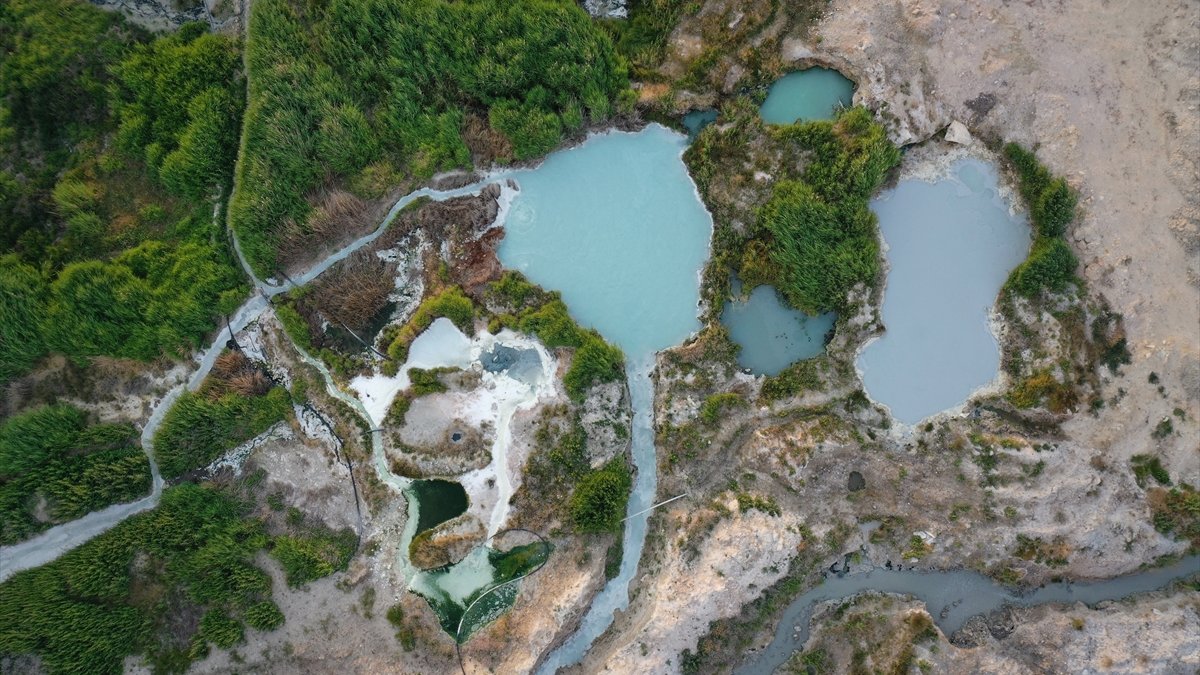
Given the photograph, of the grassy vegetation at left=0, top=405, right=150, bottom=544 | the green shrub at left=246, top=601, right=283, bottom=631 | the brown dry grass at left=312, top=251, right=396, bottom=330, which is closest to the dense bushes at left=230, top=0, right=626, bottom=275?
the brown dry grass at left=312, top=251, right=396, bottom=330

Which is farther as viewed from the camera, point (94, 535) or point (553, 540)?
point (553, 540)

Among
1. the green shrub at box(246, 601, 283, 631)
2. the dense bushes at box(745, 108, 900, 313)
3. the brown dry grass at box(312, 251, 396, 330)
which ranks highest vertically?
the dense bushes at box(745, 108, 900, 313)

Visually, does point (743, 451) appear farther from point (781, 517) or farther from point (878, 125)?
point (878, 125)

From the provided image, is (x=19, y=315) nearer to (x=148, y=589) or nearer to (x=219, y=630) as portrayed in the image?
(x=148, y=589)

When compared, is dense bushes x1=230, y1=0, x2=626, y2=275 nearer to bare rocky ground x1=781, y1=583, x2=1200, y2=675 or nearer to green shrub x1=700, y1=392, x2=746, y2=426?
green shrub x1=700, y1=392, x2=746, y2=426

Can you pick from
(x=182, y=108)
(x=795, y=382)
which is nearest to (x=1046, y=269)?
(x=795, y=382)

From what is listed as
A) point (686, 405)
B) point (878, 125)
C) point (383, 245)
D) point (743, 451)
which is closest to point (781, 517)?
point (743, 451)
